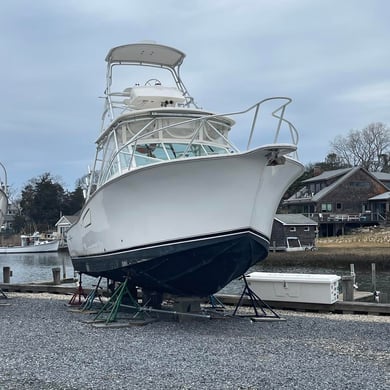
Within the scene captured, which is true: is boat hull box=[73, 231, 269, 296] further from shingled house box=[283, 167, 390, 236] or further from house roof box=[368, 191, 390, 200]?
house roof box=[368, 191, 390, 200]

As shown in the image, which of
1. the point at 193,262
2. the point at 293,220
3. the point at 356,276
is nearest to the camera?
the point at 193,262

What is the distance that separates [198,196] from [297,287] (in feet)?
14.6

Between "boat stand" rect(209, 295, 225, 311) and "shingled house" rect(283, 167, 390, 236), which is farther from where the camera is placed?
"shingled house" rect(283, 167, 390, 236)

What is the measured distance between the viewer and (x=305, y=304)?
1212cm

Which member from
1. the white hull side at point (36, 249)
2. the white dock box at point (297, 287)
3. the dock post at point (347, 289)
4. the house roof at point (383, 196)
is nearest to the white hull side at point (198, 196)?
the white dock box at point (297, 287)

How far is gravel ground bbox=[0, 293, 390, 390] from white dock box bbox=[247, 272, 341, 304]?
3.73 feet

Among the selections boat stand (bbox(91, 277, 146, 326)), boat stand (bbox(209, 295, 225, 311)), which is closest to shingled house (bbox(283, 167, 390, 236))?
boat stand (bbox(209, 295, 225, 311))

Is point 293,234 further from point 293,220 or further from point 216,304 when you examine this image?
point 216,304

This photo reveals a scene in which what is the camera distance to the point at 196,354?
7078 mm

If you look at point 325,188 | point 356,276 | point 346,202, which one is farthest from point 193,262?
point 325,188

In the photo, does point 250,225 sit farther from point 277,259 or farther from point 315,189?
point 315,189

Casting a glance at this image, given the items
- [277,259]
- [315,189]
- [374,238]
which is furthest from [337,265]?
[315,189]

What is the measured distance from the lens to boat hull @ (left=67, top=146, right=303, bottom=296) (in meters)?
8.82

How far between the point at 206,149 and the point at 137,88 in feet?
8.73
